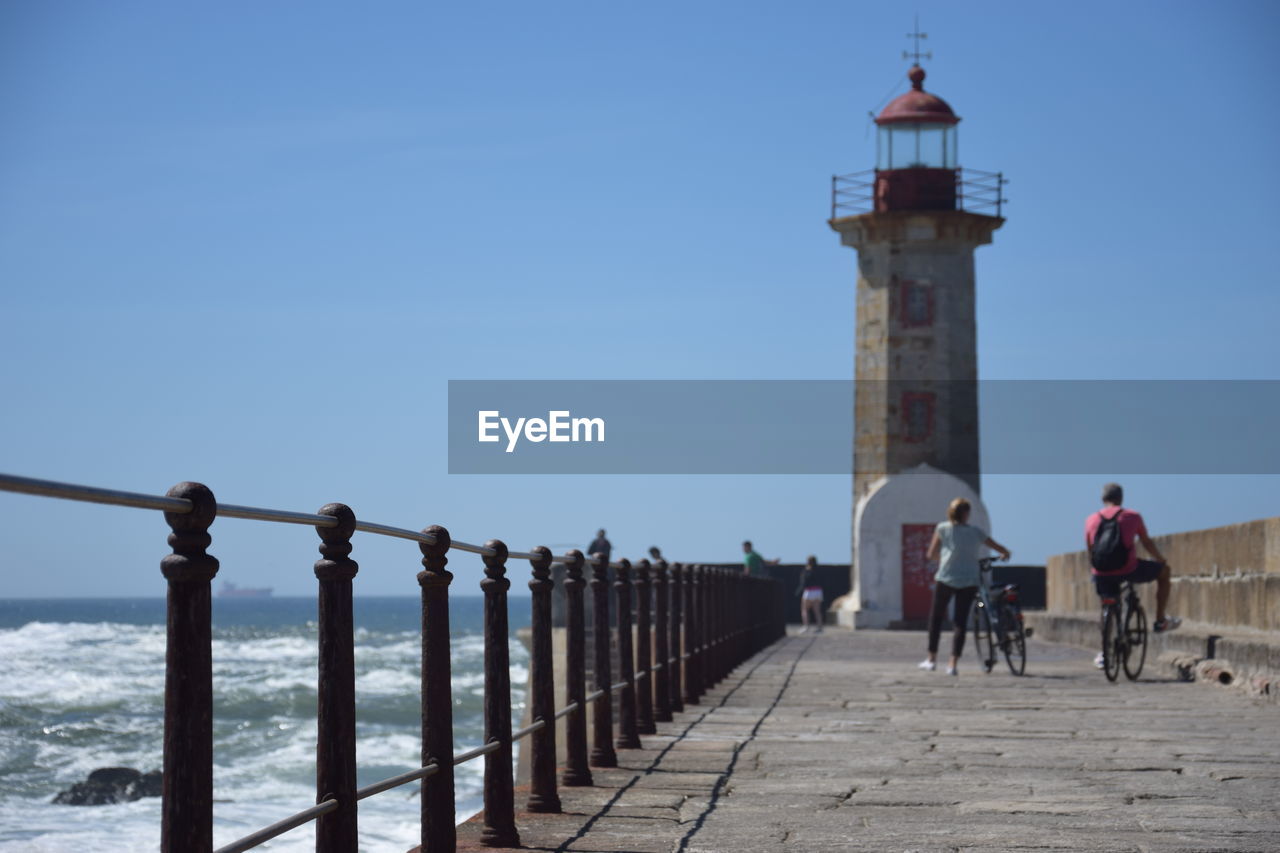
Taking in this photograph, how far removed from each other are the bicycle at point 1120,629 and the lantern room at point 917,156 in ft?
73.2

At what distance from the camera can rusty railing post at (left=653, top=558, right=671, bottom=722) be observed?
9.58 m

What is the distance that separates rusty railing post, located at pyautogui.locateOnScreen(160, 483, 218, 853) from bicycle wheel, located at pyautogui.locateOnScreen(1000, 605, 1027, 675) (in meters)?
11.9

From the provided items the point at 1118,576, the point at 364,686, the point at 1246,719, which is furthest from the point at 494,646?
the point at 364,686

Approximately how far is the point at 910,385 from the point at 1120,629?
20785 mm

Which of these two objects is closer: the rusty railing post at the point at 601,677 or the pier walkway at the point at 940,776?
the pier walkway at the point at 940,776

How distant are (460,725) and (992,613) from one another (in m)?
27.6

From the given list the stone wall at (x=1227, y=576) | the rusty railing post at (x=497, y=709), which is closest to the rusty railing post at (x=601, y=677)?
the rusty railing post at (x=497, y=709)

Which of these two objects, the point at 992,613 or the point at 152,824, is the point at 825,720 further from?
the point at 152,824

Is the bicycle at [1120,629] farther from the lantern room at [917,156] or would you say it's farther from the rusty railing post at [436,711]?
the lantern room at [917,156]

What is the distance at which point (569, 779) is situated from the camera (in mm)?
6711

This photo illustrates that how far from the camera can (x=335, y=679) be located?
360 centimetres

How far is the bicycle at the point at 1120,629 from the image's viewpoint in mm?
13016

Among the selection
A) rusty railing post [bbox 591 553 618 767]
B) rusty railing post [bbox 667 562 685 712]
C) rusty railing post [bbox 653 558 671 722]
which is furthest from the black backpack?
rusty railing post [bbox 591 553 618 767]

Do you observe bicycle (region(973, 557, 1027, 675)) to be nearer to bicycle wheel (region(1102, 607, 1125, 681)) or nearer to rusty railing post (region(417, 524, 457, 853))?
bicycle wheel (region(1102, 607, 1125, 681))
